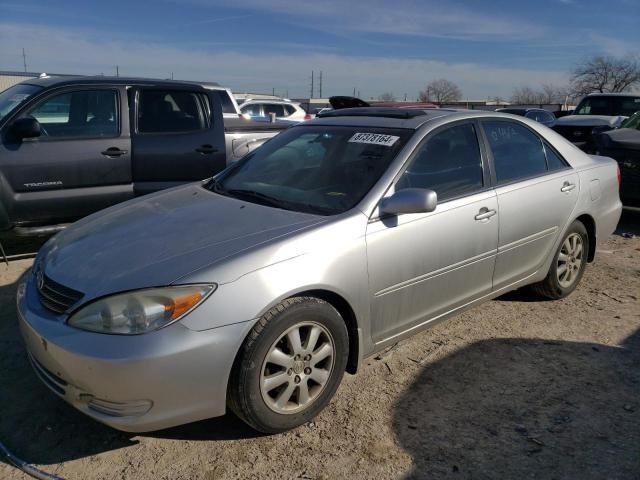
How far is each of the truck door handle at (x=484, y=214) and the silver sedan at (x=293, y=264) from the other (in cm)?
1

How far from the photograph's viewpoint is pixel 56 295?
2666 mm

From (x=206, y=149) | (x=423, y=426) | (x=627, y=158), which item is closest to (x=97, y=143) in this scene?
(x=206, y=149)

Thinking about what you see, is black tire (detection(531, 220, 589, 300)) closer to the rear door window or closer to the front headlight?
the rear door window

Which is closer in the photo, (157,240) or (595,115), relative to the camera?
(157,240)

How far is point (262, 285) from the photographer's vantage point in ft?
8.40

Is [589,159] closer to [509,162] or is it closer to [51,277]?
[509,162]

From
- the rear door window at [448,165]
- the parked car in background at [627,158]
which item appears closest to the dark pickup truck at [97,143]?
the rear door window at [448,165]

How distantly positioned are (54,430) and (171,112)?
417 centimetres

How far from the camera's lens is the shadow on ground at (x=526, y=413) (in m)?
2.62

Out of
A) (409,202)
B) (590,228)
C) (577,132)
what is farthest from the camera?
(577,132)

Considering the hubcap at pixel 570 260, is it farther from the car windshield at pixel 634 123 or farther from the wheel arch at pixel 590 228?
the car windshield at pixel 634 123

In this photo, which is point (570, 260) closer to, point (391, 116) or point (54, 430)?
point (391, 116)

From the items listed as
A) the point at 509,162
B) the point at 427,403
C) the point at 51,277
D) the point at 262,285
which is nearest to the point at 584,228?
the point at 509,162

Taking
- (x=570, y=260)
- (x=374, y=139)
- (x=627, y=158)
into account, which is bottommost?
(x=570, y=260)
